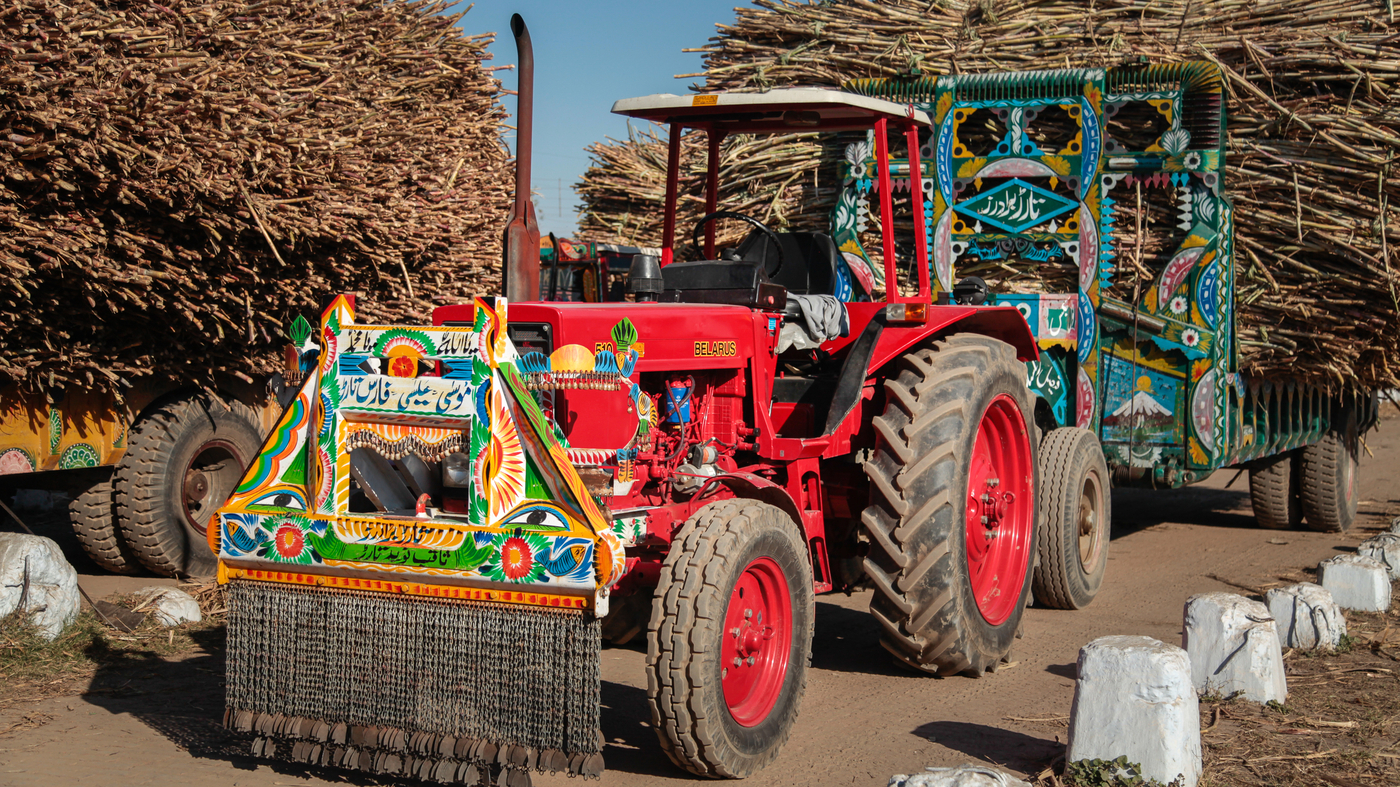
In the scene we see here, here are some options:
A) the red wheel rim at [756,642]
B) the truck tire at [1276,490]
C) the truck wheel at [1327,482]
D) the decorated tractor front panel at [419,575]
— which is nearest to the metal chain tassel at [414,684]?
the decorated tractor front panel at [419,575]

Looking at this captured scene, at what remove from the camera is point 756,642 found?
422cm

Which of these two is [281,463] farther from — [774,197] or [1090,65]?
[1090,65]

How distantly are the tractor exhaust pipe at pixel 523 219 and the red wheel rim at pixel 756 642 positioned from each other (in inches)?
75.2

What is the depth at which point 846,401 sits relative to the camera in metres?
5.18

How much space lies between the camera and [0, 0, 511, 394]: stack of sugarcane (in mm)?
5555

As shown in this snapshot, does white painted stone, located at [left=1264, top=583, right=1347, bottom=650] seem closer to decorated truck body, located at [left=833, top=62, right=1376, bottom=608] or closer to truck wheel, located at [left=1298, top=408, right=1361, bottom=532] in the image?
decorated truck body, located at [left=833, top=62, right=1376, bottom=608]

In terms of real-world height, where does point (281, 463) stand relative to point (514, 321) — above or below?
below

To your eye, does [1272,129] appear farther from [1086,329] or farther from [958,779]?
[958,779]

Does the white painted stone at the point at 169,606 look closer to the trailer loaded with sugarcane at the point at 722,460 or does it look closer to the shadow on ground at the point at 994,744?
the trailer loaded with sugarcane at the point at 722,460

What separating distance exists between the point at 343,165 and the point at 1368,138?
6080mm

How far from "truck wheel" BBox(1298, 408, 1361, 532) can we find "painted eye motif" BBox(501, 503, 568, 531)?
746 cm

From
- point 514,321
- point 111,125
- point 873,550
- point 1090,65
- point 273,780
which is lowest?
point 273,780

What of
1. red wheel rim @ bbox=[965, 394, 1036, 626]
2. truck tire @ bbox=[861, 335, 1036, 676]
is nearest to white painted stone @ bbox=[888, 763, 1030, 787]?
truck tire @ bbox=[861, 335, 1036, 676]

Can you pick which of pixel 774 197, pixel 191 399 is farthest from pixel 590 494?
pixel 774 197
